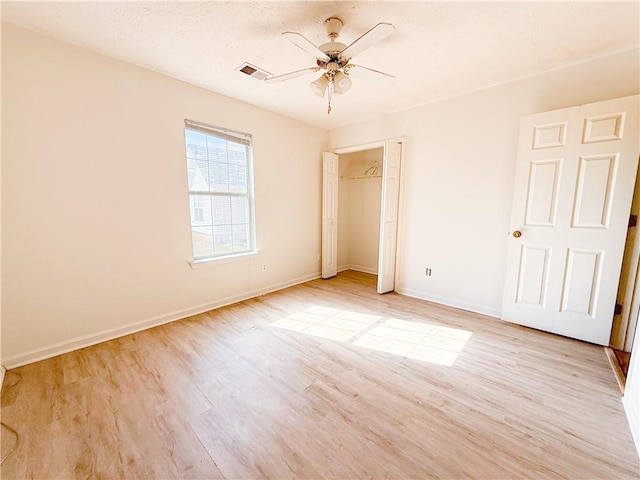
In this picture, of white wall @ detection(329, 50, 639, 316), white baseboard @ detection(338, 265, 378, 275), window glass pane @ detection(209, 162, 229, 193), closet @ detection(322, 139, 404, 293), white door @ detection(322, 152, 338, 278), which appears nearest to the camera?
white wall @ detection(329, 50, 639, 316)

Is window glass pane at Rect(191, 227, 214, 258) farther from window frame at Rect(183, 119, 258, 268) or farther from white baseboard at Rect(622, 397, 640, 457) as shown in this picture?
white baseboard at Rect(622, 397, 640, 457)

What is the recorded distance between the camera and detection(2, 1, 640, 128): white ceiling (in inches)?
66.0

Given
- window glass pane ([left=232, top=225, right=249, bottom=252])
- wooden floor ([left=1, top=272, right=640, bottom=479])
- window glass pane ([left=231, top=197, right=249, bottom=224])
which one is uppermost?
window glass pane ([left=231, top=197, right=249, bottom=224])

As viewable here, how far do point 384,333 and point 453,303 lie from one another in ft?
4.05

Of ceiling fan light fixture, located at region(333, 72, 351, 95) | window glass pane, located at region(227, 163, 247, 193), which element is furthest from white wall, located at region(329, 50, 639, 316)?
window glass pane, located at region(227, 163, 247, 193)

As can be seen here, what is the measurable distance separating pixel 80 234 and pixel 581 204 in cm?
440

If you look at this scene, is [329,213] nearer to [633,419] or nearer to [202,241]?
[202,241]

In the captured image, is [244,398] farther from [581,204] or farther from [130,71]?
[581,204]

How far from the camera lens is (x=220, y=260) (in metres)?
3.12

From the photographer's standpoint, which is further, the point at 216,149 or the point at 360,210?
the point at 360,210

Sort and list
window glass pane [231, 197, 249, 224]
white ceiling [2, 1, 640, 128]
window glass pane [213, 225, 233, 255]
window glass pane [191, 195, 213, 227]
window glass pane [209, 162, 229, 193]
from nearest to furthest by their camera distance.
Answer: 1. white ceiling [2, 1, 640, 128]
2. window glass pane [191, 195, 213, 227]
3. window glass pane [209, 162, 229, 193]
4. window glass pane [213, 225, 233, 255]
5. window glass pane [231, 197, 249, 224]

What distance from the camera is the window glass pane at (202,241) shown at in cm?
295

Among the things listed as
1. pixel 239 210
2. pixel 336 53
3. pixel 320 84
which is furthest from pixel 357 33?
pixel 239 210

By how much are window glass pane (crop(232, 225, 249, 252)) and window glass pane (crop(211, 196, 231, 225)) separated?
0.52 ft
